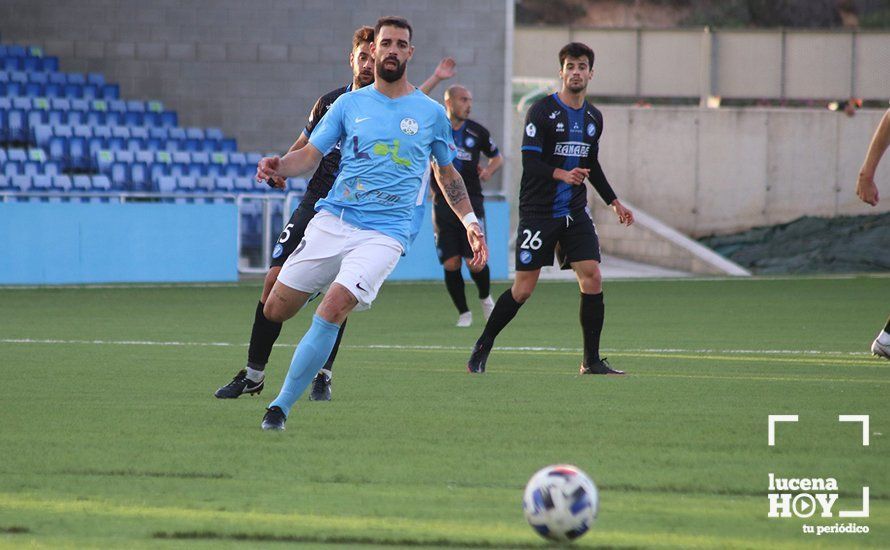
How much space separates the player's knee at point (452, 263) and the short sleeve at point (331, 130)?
22.8 feet

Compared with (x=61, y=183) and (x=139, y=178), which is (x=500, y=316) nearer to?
(x=61, y=183)

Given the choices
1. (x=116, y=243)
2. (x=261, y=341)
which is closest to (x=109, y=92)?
(x=116, y=243)

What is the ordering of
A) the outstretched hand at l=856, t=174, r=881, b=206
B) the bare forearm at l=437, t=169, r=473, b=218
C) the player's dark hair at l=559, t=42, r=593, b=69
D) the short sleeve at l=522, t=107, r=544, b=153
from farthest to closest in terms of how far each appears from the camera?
the short sleeve at l=522, t=107, r=544, b=153 < the player's dark hair at l=559, t=42, r=593, b=69 < the outstretched hand at l=856, t=174, r=881, b=206 < the bare forearm at l=437, t=169, r=473, b=218

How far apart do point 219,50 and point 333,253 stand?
20.4 m

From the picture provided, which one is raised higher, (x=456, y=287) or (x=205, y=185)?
(x=205, y=185)

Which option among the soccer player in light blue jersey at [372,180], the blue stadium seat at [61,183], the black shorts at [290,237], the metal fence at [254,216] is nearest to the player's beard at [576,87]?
the black shorts at [290,237]

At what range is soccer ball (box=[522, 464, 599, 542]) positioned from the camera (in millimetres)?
4426

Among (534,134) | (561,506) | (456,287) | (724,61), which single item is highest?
(724,61)

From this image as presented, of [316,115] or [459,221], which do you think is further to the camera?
[459,221]

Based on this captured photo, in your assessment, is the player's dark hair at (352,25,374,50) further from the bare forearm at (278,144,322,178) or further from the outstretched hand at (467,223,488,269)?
the outstretched hand at (467,223,488,269)

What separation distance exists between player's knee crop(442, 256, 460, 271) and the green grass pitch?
1186 mm

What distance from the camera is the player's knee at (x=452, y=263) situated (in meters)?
14.1

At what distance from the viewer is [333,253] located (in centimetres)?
713

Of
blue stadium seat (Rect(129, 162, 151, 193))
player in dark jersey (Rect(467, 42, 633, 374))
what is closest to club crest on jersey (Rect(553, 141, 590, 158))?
player in dark jersey (Rect(467, 42, 633, 374))
